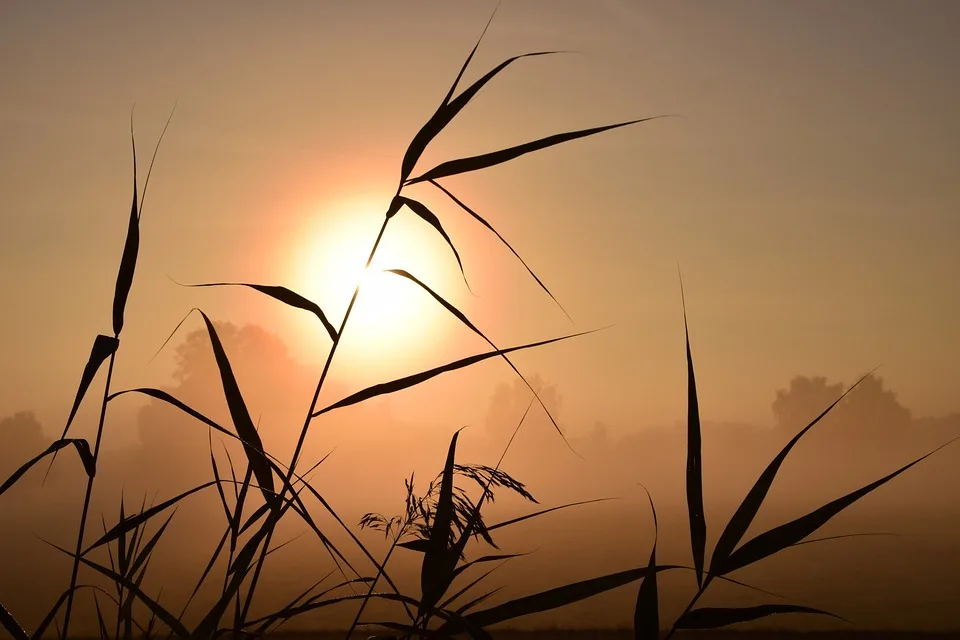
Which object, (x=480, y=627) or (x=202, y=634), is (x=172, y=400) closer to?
(x=202, y=634)

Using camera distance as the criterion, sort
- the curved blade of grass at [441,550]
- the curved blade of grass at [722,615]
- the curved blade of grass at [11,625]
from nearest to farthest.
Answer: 1. the curved blade of grass at [11,625]
2. the curved blade of grass at [722,615]
3. the curved blade of grass at [441,550]

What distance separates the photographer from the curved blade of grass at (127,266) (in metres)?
1.81

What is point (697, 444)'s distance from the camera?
5.36ft

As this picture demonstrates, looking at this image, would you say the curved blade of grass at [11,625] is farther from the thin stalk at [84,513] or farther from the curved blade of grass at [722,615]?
the curved blade of grass at [722,615]

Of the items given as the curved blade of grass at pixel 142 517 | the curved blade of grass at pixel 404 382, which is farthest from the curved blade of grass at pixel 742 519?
the curved blade of grass at pixel 142 517

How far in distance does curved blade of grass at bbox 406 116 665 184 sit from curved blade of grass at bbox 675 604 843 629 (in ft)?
3.11

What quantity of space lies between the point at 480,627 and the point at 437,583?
159 mm

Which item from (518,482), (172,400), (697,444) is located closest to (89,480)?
(172,400)

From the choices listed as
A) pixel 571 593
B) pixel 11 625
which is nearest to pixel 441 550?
pixel 571 593

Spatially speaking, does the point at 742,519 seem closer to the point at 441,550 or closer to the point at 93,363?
the point at 441,550

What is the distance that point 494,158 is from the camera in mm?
1794

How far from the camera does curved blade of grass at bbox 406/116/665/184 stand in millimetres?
A: 1720

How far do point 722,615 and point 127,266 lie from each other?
1413mm

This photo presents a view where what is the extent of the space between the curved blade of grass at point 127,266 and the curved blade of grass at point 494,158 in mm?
585
